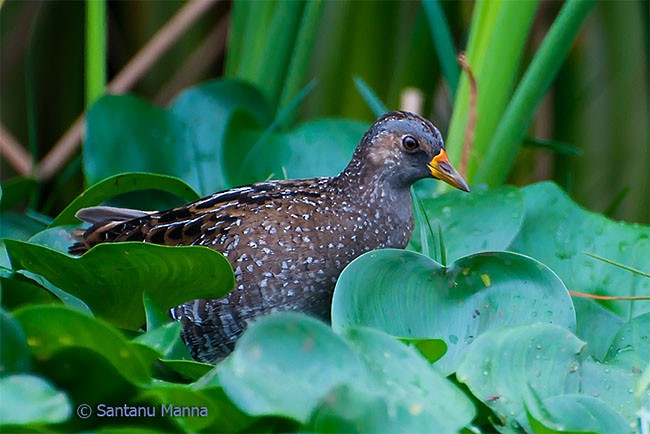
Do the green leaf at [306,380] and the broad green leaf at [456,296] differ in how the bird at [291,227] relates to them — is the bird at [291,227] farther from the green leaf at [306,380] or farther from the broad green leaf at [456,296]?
the green leaf at [306,380]

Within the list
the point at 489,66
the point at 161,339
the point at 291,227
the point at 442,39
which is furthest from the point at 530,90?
the point at 161,339

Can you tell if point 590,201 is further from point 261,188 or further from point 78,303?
point 78,303

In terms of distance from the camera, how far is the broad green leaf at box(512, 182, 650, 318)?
4.79ft

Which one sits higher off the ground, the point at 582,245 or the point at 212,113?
the point at 212,113

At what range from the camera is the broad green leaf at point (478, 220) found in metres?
1.50

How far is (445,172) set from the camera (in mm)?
1439

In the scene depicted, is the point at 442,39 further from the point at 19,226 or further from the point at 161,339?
the point at 161,339

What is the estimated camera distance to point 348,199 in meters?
1.47

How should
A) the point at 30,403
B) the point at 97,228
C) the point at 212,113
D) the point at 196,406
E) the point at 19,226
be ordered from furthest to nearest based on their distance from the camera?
the point at 212,113 → the point at 19,226 → the point at 97,228 → the point at 196,406 → the point at 30,403

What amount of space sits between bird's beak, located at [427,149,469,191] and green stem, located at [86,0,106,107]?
2.13ft

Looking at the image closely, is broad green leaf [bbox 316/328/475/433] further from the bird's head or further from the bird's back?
the bird's head

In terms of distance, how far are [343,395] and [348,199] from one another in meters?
0.65

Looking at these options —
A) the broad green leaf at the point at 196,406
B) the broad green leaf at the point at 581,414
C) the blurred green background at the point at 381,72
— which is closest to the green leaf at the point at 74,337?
the broad green leaf at the point at 196,406

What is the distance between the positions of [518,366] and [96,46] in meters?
1.02
